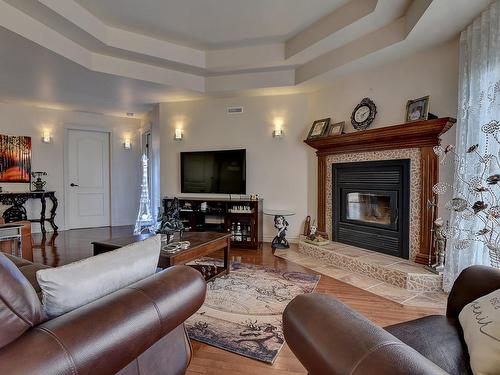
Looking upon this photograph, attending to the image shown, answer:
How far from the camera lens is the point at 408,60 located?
343 centimetres

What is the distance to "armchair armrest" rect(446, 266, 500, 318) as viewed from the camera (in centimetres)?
130

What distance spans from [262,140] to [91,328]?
435 centimetres

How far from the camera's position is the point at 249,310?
2443 mm

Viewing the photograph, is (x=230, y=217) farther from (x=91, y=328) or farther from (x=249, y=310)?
(x=91, y=328)

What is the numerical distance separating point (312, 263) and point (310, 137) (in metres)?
1.92

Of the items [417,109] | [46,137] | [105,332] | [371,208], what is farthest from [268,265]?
[46,137]

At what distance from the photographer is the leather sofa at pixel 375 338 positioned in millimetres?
704

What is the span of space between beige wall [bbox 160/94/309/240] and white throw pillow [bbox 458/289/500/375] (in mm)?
3672

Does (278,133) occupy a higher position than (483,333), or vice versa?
(278,133)

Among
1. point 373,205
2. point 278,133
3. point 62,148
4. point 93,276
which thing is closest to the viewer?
point 93,276

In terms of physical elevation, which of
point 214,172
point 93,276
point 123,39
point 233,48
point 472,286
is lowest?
point 472,286

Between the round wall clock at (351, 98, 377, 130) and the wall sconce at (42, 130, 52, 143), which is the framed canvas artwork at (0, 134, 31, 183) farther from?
the round wall clock at (351, 98, 377, 130)

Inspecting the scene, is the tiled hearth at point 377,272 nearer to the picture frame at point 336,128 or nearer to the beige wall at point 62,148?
the picture frame at point 336,128

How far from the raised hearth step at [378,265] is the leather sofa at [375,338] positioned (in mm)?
1577
